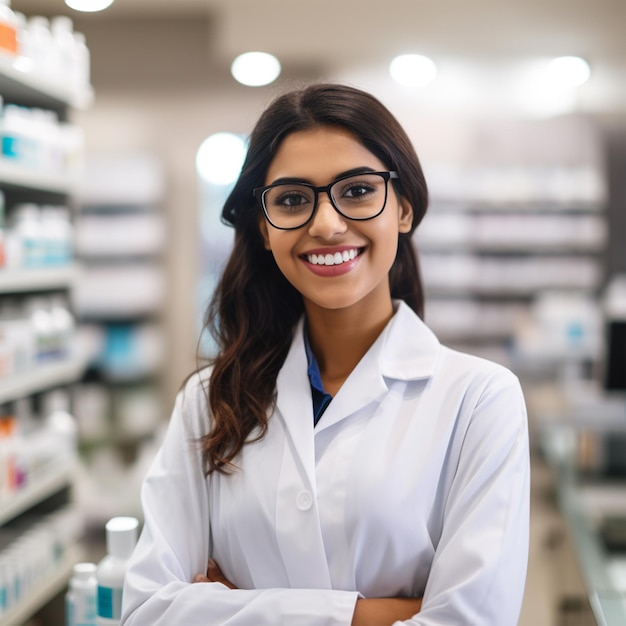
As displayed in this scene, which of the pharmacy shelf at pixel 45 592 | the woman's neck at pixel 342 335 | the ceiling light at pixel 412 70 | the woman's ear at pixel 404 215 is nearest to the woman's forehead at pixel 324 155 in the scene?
the woman's ear at pixel 404 215

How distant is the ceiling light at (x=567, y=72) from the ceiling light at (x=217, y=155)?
2874mm

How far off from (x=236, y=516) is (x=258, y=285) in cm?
49

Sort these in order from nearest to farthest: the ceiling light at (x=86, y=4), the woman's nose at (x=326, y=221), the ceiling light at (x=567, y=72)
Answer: the woman's nose at (x=326, y=221) < the ceiling light at (x=86, y=4) < the ceiling light at (x=567, y=72)

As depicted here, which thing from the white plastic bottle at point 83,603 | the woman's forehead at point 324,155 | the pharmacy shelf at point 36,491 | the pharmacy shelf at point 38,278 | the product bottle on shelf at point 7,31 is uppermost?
the product bottle on shelf at point 7,31

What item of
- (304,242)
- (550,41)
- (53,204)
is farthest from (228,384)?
(550,41)

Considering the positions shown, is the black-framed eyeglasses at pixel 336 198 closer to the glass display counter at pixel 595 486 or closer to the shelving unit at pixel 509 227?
the glass display counter at pixel 595 486

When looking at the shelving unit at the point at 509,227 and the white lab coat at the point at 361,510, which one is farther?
the shelving unit at the point at 509,227

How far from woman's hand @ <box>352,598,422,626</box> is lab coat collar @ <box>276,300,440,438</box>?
260mm

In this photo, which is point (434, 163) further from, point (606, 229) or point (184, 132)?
point (184, 132)

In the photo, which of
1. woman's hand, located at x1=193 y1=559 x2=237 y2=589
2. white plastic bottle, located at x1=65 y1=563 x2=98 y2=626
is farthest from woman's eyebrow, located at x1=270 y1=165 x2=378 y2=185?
white plastic bottle, located at x1=65 y1=563 x2=98 y2=626

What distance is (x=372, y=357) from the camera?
1.50 m

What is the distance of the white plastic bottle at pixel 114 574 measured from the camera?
157cm

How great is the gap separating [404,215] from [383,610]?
709 mm

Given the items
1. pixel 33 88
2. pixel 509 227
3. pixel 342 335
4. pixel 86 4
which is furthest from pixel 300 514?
pixel 509 227
